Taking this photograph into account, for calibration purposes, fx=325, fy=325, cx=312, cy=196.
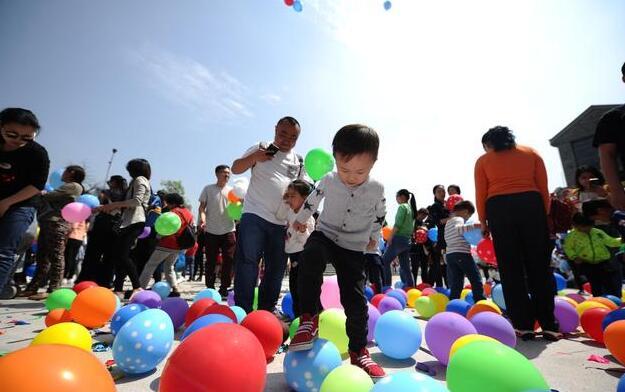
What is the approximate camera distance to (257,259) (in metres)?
3.12

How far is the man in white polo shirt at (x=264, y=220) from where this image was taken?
3.11 m

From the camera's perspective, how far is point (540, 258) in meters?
3.00

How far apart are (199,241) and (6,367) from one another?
8812 millimetres

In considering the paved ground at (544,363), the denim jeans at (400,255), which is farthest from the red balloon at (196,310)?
the denim jeans at (400,255)

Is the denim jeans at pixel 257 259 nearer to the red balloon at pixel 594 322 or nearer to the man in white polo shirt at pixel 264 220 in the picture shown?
the man in white polo shirt at pixel 264 220

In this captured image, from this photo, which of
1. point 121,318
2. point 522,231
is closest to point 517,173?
point 522,231

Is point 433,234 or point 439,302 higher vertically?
point 433,234

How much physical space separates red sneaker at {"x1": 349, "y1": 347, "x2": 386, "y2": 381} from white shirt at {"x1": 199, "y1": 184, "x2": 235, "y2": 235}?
3.95m

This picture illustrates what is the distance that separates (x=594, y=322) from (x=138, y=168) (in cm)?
583

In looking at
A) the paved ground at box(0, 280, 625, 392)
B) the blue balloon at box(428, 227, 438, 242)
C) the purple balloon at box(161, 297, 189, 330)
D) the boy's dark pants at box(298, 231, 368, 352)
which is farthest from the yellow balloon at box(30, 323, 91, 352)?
the blue balloon at box(428, 227, 438, 242)

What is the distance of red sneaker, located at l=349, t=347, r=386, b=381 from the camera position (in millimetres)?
1884

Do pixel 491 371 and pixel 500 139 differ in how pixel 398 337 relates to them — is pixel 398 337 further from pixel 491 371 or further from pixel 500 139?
pixel 500 139

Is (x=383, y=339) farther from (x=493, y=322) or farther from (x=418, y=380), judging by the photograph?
(x=418, y=380)

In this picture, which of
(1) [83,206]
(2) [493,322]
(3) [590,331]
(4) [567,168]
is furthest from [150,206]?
(4) [567,168]
